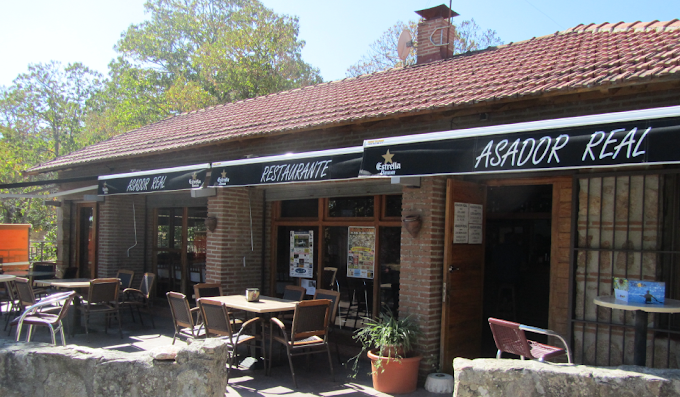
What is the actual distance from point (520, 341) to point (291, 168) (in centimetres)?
317

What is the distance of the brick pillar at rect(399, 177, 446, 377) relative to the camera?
5656 millimetres

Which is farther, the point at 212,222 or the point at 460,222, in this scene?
the point at 212,222

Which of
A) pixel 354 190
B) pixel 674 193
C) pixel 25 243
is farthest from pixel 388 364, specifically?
pixel 25 243

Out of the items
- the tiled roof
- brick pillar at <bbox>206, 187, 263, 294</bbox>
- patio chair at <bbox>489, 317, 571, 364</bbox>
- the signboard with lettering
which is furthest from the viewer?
brick pillar at <bbox>206, 187, 263, 294</bbox>

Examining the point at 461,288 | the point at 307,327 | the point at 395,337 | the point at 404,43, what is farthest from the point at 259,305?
the point at 404,43

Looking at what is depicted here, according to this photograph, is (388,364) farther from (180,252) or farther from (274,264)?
(180,252)

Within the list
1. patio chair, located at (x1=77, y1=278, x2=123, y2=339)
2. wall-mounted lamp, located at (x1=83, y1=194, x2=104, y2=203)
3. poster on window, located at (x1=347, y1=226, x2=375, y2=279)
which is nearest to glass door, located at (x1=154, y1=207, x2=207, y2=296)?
wall-mounted lamp, located at (x1=83, y1=194, x2=104, y2=203)

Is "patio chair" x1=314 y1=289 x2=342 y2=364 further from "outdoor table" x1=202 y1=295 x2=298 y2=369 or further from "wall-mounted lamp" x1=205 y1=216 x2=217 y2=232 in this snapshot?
"wall-mounted lamp" x1=205 y1=216 x2=217 y2=232

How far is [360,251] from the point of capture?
283 inches

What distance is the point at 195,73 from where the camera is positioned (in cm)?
3091

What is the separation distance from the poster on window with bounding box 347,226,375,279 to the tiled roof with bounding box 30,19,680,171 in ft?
5.25

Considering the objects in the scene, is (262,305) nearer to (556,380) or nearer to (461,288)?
(461,288)

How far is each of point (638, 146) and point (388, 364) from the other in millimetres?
3108

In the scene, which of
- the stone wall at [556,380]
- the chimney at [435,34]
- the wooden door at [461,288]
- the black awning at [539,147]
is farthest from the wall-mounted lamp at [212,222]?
the stone wall at [556,380]
